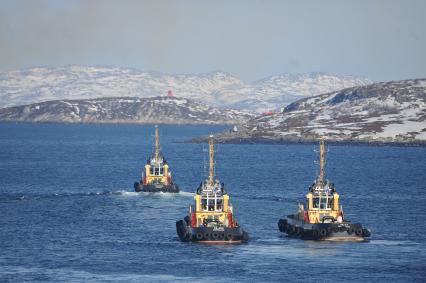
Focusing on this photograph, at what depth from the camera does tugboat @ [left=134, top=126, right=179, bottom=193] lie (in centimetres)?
14175

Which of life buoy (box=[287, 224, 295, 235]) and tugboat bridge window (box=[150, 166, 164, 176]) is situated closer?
life buoy (box=[287, 224, 295, 235])

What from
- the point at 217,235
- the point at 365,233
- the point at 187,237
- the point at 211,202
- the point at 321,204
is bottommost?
the point at 187,237

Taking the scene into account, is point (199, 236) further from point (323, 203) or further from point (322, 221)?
point (323, 203)

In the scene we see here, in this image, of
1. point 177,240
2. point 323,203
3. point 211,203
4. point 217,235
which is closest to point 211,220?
point 211,203

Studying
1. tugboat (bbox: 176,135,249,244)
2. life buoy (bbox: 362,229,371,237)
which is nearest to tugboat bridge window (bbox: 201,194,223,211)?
tugboat (bbox: 176,135,249,244)

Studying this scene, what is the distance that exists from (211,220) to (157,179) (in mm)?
49932

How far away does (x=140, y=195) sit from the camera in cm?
14075

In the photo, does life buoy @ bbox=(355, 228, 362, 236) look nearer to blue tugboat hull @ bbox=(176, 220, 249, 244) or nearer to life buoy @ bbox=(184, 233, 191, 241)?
blue tugboat hull @ bbox=(176, 220, 249, 244)

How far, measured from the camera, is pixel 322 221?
97.1 metres

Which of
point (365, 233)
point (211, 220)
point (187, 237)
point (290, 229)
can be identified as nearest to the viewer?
point (187, 237)

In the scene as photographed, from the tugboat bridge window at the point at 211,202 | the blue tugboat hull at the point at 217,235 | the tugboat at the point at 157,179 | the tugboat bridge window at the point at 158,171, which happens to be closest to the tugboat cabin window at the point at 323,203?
the blue tugboat hull at the point at 217,235

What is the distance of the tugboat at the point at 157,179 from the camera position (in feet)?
465

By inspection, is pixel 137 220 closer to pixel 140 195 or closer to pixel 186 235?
pixel 186 235

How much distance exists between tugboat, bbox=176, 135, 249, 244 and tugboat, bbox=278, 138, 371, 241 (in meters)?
5.71
